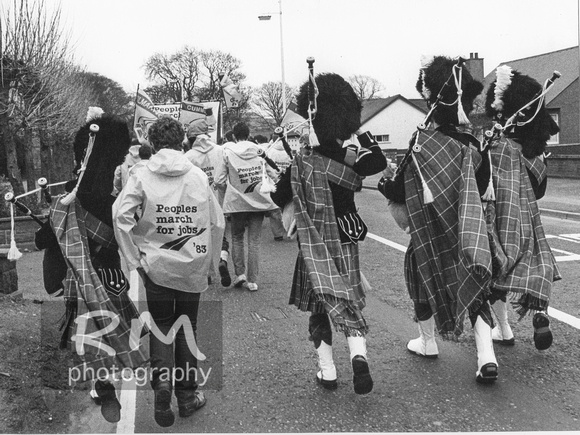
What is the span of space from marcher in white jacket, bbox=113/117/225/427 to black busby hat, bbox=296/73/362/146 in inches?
34.2

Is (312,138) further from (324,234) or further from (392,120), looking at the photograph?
(392,120)

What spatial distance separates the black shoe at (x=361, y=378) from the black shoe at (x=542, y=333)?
1.45m

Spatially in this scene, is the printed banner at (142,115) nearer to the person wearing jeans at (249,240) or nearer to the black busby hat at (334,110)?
the person wearing jeans at (249,240)

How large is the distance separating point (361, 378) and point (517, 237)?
4.71 ft

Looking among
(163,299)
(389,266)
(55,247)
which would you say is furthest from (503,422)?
(389,266)

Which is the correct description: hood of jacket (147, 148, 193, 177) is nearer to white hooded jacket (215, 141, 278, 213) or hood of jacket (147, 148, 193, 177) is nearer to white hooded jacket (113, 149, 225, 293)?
white hooded jacket (113, 149, 225, 293)

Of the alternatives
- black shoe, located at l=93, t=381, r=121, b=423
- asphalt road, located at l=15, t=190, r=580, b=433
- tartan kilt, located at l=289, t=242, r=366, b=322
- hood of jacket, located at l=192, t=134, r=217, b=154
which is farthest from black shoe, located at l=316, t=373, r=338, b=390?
hood of jacket, located at l=192, t=134, r=217, b=154

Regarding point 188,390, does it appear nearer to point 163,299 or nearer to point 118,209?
point 163,299

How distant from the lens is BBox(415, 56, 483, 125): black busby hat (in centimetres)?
451

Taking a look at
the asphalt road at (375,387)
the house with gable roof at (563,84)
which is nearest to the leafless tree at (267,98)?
the house with gable roof at (563,84)

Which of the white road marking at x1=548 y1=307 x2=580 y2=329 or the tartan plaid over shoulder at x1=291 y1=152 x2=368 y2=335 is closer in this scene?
the tartan plaid over shoulder at x1=291 y1=152 x2=368 y2=335

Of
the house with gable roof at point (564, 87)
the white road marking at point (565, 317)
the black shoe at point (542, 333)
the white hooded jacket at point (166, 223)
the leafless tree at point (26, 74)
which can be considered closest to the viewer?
the white hooded jacket at point (166, 223)

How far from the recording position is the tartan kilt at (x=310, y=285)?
427 cm

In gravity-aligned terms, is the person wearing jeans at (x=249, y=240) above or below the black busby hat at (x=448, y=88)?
below
